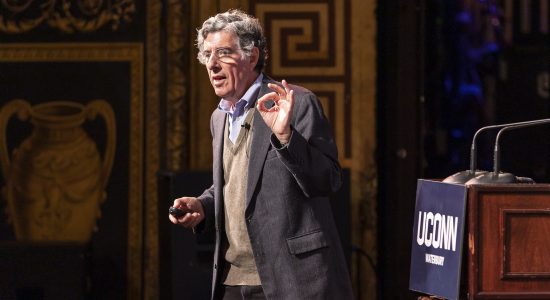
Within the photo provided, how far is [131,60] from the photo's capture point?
595 centimetres

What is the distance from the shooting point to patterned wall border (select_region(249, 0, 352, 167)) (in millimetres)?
5902

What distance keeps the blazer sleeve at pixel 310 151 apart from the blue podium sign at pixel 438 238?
0.26 metres

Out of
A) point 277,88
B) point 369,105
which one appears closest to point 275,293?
point 277,88

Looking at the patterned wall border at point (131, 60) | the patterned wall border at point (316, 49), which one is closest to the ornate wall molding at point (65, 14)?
the patterned wall border at point (131, 60)

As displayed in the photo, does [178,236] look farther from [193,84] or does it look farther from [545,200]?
[545,200]

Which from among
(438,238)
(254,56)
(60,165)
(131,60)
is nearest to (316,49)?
(131,60)

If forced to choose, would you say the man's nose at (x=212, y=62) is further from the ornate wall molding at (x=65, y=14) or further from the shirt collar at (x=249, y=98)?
the ornate wall molding at (x=65, y=14)

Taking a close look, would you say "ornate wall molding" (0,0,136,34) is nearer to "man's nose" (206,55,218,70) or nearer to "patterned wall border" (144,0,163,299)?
"patterned wall border" (144,0,163,299)

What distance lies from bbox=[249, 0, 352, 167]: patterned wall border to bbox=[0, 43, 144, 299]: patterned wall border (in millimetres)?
625

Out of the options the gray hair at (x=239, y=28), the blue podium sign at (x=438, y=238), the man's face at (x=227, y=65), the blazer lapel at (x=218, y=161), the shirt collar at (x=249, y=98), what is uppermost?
the gray hair at (x=239, y=28)

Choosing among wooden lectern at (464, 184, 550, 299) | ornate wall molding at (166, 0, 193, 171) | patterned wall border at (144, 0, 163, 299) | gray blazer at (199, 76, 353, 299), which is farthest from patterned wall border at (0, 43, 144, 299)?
wooden lectern at (464, 184, 550, 299)

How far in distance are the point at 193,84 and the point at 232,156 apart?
2.25m

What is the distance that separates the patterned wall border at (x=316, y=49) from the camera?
19.4 ft

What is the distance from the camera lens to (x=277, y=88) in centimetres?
341
